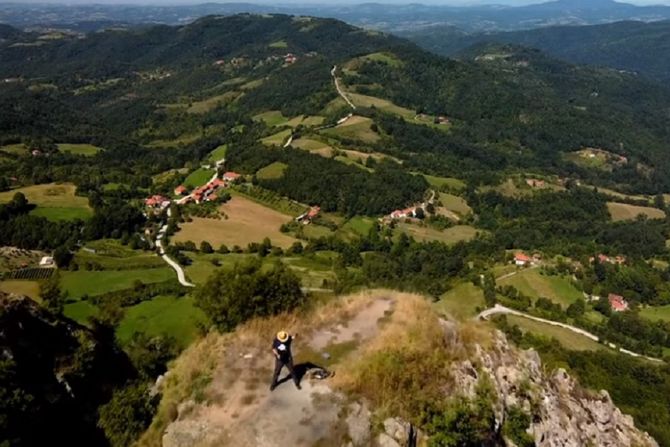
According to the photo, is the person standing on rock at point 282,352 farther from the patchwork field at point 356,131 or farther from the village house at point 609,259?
the patchwork field at point 356,131

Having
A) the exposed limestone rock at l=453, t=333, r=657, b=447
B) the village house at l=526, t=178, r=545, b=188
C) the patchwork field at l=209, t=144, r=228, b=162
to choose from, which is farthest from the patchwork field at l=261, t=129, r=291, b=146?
the exposed limestone rock at l=453, t=333, r=657, b=447

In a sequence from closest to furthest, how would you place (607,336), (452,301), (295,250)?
(607,336), (452,301), (295,250)

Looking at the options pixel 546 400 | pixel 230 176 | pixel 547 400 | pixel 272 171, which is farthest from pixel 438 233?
pixel 546 400

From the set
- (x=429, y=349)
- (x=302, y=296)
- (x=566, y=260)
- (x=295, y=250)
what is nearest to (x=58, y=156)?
(x=295, y=250)

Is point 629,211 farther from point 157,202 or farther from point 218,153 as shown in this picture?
point 157,202

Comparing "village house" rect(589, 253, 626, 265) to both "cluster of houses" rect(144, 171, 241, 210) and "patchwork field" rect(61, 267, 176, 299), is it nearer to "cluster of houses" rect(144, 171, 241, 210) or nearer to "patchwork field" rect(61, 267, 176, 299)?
"patchwork field" rect(61, 267, 176, 299)

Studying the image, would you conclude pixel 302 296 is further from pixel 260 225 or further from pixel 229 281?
pixel 260 225
